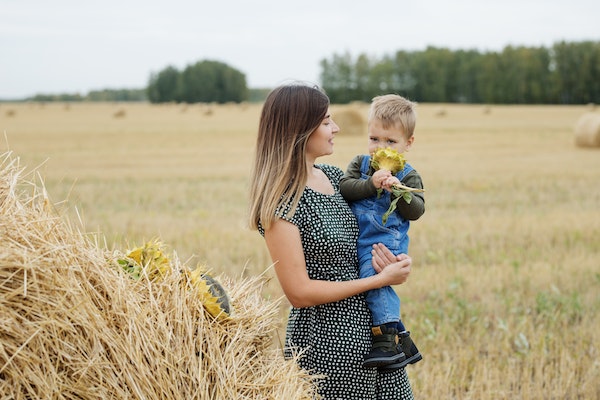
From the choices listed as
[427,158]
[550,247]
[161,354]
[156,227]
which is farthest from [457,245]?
[427,158]

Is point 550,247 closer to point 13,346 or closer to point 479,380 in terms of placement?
point 479,380

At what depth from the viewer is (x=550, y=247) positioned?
7844mm

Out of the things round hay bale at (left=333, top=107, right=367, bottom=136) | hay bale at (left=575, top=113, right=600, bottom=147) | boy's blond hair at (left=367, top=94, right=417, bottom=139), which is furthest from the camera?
round hay bale at (left=333, top=107, right=367, bottom=136)

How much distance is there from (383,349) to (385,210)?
1.87 feet

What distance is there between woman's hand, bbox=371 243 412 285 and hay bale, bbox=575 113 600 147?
19442mm

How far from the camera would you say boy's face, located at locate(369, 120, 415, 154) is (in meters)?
3.23

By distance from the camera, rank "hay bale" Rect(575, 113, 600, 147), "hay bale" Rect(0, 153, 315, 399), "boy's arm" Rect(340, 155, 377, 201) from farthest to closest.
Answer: "hay bale" Rect(575, 113, 600, 147) < "boy's arm" Rect(340, 155, 377, 201) < "hay bale" Rect(0, 153, 315, 399)

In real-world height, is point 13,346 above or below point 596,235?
above

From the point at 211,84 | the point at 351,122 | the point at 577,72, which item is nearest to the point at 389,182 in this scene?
the point at 351,122

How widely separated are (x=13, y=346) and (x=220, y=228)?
6850 mm

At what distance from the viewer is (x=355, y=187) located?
10.0 ft

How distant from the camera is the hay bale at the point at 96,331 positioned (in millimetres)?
2020

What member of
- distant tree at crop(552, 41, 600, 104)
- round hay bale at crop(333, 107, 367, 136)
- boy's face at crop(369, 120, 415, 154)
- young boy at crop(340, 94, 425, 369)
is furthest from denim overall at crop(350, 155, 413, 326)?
distant tree at crop(552, 41, 600, 104)

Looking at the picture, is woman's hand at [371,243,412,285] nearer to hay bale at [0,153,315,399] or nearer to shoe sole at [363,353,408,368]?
shoe sole at [363,353,408,368]
